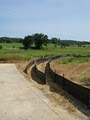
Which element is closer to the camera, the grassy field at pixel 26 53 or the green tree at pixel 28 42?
the grassy field at pixel 26 53

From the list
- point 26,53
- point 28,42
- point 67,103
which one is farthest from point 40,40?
point 67,103

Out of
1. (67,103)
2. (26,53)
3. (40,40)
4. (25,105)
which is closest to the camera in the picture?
(25,105)

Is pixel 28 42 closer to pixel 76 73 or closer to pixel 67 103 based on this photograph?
pixel 76 73

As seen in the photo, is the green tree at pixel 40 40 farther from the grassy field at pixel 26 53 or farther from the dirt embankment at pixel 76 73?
the dirt embankment at pixel 76 73

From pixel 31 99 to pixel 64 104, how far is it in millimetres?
1952

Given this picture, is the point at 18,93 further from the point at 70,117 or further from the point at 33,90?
the point at 70,117

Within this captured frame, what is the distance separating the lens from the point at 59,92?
675 inches

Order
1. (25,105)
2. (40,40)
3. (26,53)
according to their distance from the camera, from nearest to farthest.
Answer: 1. (25,105)
2. (26,53)
3. (40,40)

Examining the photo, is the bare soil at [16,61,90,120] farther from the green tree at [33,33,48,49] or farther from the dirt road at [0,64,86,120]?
the green tree at [33,33,48,49]

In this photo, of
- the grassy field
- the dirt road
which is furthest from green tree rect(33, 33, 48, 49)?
the dirt road

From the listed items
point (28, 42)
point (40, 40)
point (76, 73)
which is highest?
point (40, 40)

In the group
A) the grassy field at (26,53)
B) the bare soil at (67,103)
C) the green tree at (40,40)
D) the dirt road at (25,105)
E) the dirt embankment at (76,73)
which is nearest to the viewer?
the dirt road at (25,105)

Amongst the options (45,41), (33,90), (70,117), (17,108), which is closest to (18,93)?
(33,90)

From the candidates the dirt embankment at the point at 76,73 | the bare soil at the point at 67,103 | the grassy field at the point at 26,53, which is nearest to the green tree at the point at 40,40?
the grassy field at the point at 26,53
